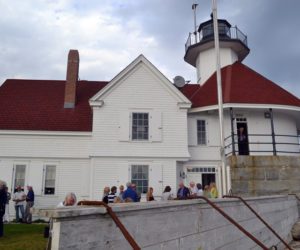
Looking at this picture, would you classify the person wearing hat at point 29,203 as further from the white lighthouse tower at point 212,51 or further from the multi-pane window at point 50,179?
the white lighthouse tower at point 212,51

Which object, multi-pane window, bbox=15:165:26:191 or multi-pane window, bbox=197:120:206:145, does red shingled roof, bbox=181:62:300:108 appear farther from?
multi-pane window, bbox=15:165:26:191

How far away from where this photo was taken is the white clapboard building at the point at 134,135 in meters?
14.6

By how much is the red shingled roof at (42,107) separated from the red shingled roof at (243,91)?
6.28m

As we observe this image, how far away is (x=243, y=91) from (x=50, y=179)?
1116 centimetres

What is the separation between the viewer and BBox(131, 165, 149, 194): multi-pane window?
47.2 ft

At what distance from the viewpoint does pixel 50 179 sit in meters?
15.1

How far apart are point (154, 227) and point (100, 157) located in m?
10.5

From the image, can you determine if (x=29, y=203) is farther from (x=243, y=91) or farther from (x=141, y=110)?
(x=243, y=91)

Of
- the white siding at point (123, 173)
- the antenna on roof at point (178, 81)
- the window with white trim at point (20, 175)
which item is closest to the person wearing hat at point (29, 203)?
the window with white trim at point (20, 175)

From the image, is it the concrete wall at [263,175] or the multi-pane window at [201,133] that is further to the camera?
the multi-pane window at [201,133]

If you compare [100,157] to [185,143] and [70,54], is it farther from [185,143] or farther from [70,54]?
[70,54]

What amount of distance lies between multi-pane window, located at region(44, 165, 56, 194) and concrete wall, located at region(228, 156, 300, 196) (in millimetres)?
8674

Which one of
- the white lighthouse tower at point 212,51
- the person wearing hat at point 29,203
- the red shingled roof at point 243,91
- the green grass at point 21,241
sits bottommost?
the green grass at point 21,241

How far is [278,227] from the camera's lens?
10383mm
